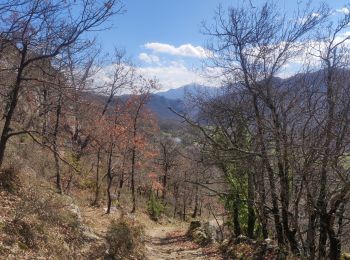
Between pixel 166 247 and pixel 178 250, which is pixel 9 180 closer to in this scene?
pixel 178 250

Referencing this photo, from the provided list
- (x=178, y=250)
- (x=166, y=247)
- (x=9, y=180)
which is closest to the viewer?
(x=9, y=180)

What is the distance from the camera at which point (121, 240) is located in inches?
539

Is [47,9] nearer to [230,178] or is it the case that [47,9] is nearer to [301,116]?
[301,116]

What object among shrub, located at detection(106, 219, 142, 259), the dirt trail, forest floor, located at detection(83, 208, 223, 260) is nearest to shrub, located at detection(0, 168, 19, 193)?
forest floor, located at detection(83, 208, 223, 260)

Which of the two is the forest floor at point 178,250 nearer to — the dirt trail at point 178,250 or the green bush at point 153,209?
the dirt trail at point 178,250

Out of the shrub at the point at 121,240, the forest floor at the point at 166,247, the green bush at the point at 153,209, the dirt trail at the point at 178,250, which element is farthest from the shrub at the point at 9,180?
the green bush at the point at 153,209

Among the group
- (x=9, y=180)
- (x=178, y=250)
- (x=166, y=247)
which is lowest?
(x=166, y=247)

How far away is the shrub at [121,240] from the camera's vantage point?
1329 cm

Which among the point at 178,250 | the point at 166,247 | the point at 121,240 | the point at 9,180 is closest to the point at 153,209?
the point at 166,247

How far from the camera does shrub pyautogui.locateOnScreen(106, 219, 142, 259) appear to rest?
13.3 meters

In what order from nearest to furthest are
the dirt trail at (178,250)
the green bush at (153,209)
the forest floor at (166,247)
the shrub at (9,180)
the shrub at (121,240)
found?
the shrub at (121,240) < the shrub at (9,180) < the dirt trail at (178,250) < the forest floor at (166,247) < the green bush at (153,209)

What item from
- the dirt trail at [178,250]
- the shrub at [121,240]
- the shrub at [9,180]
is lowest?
the dirt trail at [178,250]

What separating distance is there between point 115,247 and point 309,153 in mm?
6938

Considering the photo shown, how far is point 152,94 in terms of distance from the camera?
3453 cm
